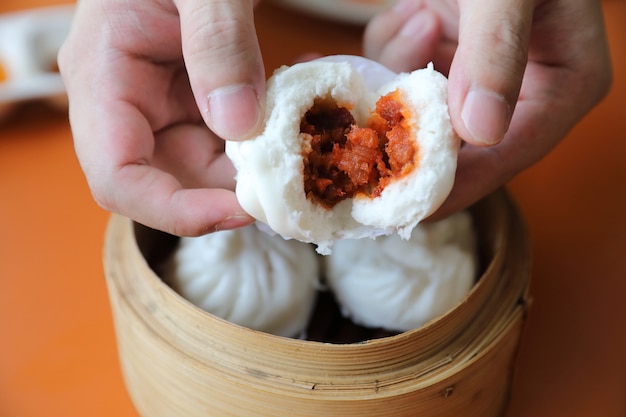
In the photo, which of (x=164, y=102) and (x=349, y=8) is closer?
(x=164, y=102)

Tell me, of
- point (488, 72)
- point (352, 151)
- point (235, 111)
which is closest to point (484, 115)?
point (488, 72)

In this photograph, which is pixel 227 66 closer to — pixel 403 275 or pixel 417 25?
pixel 403 275

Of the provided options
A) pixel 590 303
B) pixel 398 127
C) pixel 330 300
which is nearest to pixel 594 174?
pixel 590 303

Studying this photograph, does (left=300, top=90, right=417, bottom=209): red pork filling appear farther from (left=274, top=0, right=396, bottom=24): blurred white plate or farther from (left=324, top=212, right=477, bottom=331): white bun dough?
(left=274, top=0, right=396, bottom=24): blurred white plate

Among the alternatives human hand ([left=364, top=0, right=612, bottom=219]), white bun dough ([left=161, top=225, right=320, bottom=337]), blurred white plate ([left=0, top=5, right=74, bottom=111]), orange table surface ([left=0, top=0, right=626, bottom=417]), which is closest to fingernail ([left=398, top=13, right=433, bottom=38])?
human hand ([left=364, top=0, right=612, bottom=219])

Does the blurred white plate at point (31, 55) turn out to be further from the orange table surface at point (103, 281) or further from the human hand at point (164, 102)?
the human hand at point (164, 102)

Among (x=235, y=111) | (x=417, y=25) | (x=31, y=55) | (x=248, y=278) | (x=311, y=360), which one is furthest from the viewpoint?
(x=31, y=55)
